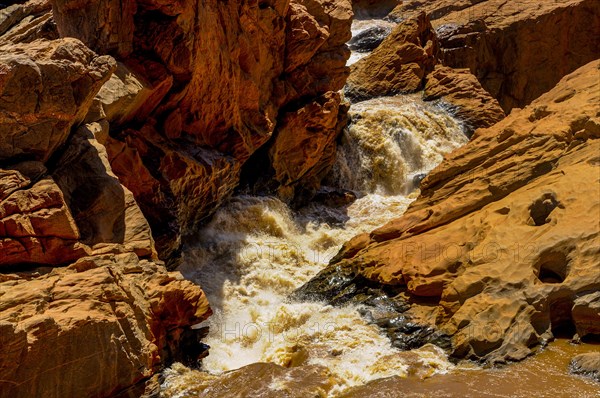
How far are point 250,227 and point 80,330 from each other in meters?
8.14

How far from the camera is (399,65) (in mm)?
22828

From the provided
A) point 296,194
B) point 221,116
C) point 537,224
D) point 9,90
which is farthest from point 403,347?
point 296,194

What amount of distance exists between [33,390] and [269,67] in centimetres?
1112

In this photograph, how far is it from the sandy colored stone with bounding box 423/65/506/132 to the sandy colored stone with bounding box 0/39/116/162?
609 inches

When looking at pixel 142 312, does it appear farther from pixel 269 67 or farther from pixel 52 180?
pixel 269 67

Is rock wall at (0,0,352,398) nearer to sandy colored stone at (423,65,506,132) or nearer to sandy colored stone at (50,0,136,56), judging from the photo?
sandy colored stone at (50,0,136,56)

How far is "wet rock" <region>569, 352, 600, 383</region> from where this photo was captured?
6.32m

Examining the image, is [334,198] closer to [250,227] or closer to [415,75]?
[250,227]

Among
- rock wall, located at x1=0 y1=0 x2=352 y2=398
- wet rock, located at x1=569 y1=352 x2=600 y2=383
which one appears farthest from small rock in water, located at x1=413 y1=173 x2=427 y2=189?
wet rock, located at x1=569 y1=352 x2=600 y2=383

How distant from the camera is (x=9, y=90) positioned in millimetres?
7004

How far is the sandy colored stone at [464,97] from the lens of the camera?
20516 millimetres

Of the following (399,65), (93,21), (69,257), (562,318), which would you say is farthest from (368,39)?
(69,257)

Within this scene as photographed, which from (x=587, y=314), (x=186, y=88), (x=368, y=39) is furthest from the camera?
(x=368, y=39)

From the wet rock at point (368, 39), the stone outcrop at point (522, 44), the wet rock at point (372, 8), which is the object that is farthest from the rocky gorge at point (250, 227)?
the wet rock at point (372, 8)
